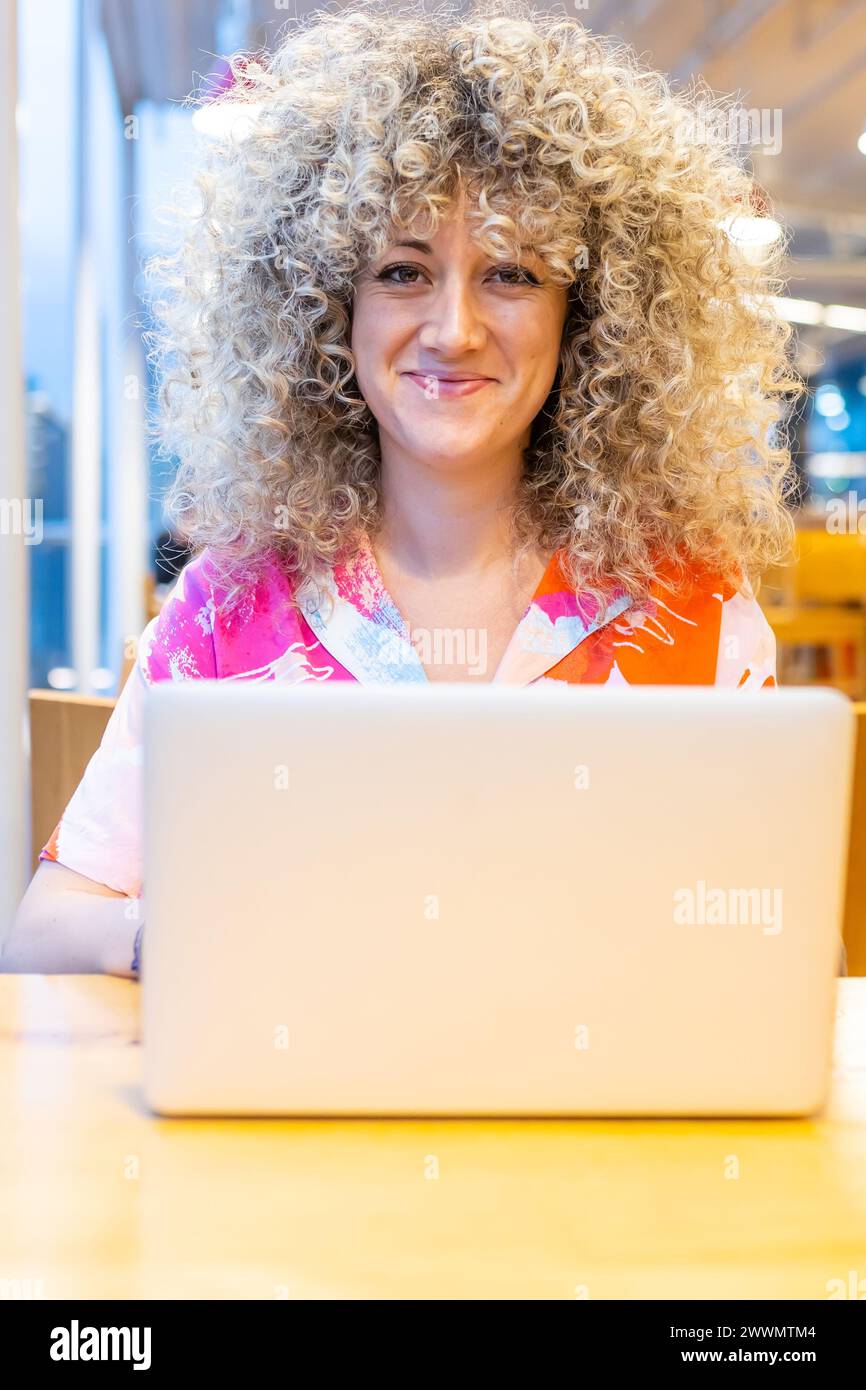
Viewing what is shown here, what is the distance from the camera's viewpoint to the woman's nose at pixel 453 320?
135 centimetres

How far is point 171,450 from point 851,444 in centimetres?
1603

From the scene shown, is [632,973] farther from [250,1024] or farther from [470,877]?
[250,1024]

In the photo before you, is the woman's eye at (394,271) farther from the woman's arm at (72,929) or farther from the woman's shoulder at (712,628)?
the woman's arm at (72,929)

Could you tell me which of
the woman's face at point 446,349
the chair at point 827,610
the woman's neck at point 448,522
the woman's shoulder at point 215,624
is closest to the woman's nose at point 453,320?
the woman's face at point 446,349

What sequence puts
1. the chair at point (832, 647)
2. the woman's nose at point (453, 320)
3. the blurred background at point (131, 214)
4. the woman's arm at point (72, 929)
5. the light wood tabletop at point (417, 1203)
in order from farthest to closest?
the chair at point (832, 647) < the blurred background at point (131, 214) < the woman's nose at point (453, 320) < the woman's arm at point (72, 929) < the light wood tabletop at point (417, 1203)

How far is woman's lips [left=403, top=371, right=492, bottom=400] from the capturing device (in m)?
Result: 1.40

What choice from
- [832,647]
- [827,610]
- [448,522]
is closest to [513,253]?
[448,522]

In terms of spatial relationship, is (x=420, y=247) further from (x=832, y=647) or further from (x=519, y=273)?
(x=832, y=647)

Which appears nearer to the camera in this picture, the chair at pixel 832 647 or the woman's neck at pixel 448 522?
the woman's neck at pixel 448 522

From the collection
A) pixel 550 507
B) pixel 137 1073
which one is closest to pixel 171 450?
pixel 550 507

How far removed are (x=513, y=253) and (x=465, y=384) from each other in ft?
0.45

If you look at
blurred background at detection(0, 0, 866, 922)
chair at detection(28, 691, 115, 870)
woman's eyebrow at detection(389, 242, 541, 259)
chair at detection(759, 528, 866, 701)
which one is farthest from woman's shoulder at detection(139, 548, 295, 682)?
chair at detection(759, 528, 866, 701)

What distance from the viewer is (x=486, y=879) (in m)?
0.74

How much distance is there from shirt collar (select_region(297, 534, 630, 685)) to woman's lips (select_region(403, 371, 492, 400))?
211 mm
